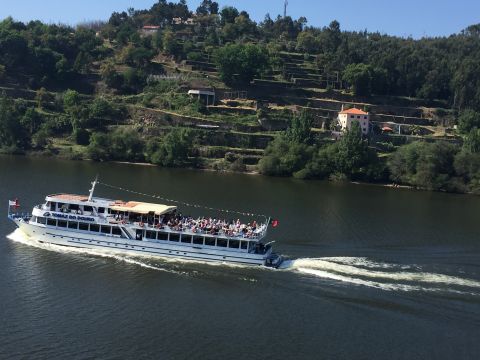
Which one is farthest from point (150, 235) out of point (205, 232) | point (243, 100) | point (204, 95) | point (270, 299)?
point (243, 100)

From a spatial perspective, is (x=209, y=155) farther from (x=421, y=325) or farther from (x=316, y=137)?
(x=421, y=325)

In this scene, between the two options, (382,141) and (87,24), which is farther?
(87,24)

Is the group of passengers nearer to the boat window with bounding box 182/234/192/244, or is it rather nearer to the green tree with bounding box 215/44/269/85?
the boat window with bounding box 182/234/192/244

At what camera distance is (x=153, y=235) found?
4581 cm

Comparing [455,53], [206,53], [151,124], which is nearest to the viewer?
[151,124]

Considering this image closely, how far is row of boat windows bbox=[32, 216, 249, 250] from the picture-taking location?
4506cm

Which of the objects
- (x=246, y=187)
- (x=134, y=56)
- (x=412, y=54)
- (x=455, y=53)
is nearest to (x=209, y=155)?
(x=246, y=187)

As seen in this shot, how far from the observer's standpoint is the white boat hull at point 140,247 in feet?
147

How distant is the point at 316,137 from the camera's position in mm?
103562

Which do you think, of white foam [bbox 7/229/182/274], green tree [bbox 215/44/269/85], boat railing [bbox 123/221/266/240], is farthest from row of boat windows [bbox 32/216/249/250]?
green tree [bbox 215/44/269/85]

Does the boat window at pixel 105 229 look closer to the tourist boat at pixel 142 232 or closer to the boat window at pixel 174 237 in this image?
the tourist boat at pixel 142 232

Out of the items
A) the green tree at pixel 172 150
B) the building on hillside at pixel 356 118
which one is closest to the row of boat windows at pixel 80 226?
the green tree at pixel 172 150

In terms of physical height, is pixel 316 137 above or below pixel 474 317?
above

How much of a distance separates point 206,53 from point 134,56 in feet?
57.6
